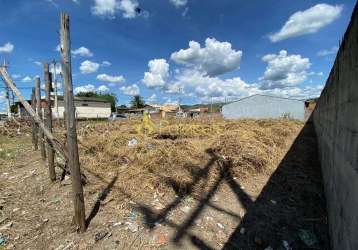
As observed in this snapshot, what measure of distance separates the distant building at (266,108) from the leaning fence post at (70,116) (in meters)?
29.6

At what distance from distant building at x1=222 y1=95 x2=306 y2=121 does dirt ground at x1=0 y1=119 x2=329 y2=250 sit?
1073 inches

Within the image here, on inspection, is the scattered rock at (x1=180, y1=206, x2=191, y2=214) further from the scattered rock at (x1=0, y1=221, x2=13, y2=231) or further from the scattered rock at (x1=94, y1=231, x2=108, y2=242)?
the scattered rock at (x1=0, y1=221, x2=13, y2=231)

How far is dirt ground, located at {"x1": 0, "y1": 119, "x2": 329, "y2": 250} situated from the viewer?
2.83 meters

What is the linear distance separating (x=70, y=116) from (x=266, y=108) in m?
31.8

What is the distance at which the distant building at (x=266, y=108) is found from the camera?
97.1ft

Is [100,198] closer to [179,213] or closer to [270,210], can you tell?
[179,213]

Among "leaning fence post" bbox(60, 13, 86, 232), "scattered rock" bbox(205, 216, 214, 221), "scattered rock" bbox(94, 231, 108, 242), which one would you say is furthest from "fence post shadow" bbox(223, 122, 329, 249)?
"leaning fence post" bbox(60, 13, 86, 232)

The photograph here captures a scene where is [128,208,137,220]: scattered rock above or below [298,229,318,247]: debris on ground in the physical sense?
below

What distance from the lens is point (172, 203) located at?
3750mm

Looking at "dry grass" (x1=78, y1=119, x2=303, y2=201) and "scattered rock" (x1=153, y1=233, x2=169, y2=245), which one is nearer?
"scattered rock" (x1=153, y1=233, x2=169, y2=245)

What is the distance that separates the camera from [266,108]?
104 ft

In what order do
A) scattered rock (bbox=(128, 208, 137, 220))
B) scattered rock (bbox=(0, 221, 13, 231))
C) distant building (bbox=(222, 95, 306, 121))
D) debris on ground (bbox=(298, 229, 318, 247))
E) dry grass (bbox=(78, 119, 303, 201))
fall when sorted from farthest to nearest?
1. distant building (bbox=(222, 95, 306, 121))
2. dry grass (bbox=(78, 119, 303, 201))
3. scattered rock (bbox=(128, 208, 137, 220))
4. scattered rock (bbox=(0, 221, 13, 231))
5. debris on ground (bbox=(298, 229, 318, 247))

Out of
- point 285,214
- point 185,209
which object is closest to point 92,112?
point 185,209

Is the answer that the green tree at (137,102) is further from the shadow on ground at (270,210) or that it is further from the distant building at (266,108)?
the shadow on ground at (270,210)
